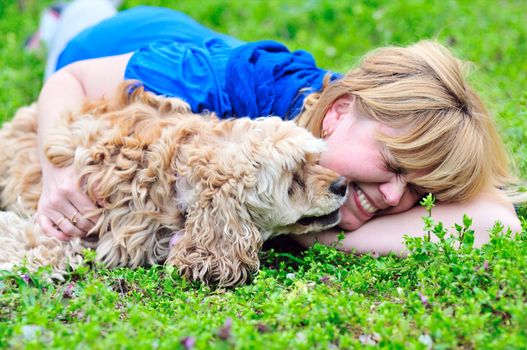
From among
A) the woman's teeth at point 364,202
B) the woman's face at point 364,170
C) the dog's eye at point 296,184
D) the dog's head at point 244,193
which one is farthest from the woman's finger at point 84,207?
the woman's teeth at point 364,202

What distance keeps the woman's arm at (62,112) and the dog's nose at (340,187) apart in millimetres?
1612

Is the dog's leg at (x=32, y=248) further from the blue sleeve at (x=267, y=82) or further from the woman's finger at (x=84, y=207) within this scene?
the blue sleeve at (x=267, y=82)

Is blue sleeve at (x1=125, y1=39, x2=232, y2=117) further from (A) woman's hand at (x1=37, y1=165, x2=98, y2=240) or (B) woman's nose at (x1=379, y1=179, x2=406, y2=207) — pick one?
(B) woman's nose at (x1=379, y1=179, x2=406, y2=207)

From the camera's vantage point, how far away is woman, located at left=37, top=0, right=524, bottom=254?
4746mm

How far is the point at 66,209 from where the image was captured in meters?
4.84

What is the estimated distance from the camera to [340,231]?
4.88 metres

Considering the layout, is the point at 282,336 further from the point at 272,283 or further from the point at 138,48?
the point at 138,48

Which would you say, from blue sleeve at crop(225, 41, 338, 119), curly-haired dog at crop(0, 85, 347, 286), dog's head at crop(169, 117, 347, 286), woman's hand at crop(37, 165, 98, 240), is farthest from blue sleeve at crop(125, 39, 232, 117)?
woman's hand at crop(37, 165, 98, 240)

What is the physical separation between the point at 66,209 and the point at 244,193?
4.16ft

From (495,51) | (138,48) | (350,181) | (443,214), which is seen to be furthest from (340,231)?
(495,51)

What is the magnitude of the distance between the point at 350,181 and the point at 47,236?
6.84 feet

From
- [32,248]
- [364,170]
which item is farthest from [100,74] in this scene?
[364,170]

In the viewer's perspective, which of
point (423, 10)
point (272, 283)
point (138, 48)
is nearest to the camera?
point (272, 283)

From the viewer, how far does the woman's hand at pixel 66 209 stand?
4.81 m
